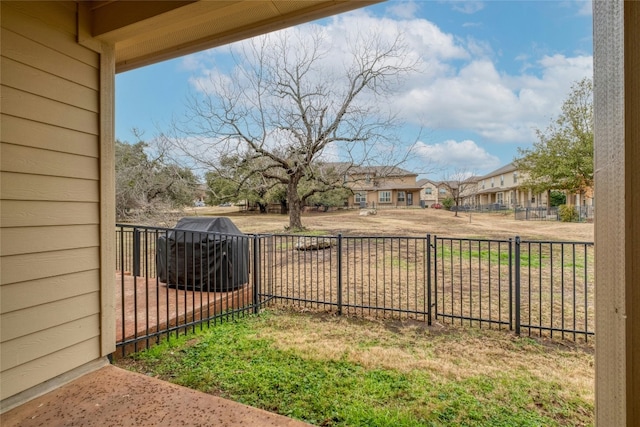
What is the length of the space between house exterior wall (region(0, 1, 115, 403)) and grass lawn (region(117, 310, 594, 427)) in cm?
67

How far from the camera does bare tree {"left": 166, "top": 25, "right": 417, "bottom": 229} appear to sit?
962cm

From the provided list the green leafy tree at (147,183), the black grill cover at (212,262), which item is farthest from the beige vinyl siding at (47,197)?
the green leafy tree at (147,183)

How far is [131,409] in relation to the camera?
1.61 m

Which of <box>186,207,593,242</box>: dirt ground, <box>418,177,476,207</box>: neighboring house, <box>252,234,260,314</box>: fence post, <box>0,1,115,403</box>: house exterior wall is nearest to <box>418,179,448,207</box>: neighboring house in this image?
<box>418,177,476,207</box>: neighboring house

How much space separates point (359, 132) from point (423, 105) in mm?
2271

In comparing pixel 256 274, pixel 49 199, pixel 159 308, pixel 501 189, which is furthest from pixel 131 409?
pixel 501 189

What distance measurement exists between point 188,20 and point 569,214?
14.0 meters

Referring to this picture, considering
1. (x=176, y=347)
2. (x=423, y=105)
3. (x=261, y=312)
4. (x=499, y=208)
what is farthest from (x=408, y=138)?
(x=499, y=208)

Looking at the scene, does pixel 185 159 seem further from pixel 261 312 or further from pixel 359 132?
pixel 261 312

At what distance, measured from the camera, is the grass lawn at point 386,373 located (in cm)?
175

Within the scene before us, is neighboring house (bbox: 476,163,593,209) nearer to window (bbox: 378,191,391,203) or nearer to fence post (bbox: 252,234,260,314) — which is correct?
window (bbox: 378,191,391,203)

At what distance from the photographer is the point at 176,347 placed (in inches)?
103

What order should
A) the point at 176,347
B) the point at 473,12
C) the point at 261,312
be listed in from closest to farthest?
the point at 176,347 → the point at 261,312 → the point at 473,12

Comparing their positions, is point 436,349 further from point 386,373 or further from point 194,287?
point 194,287
